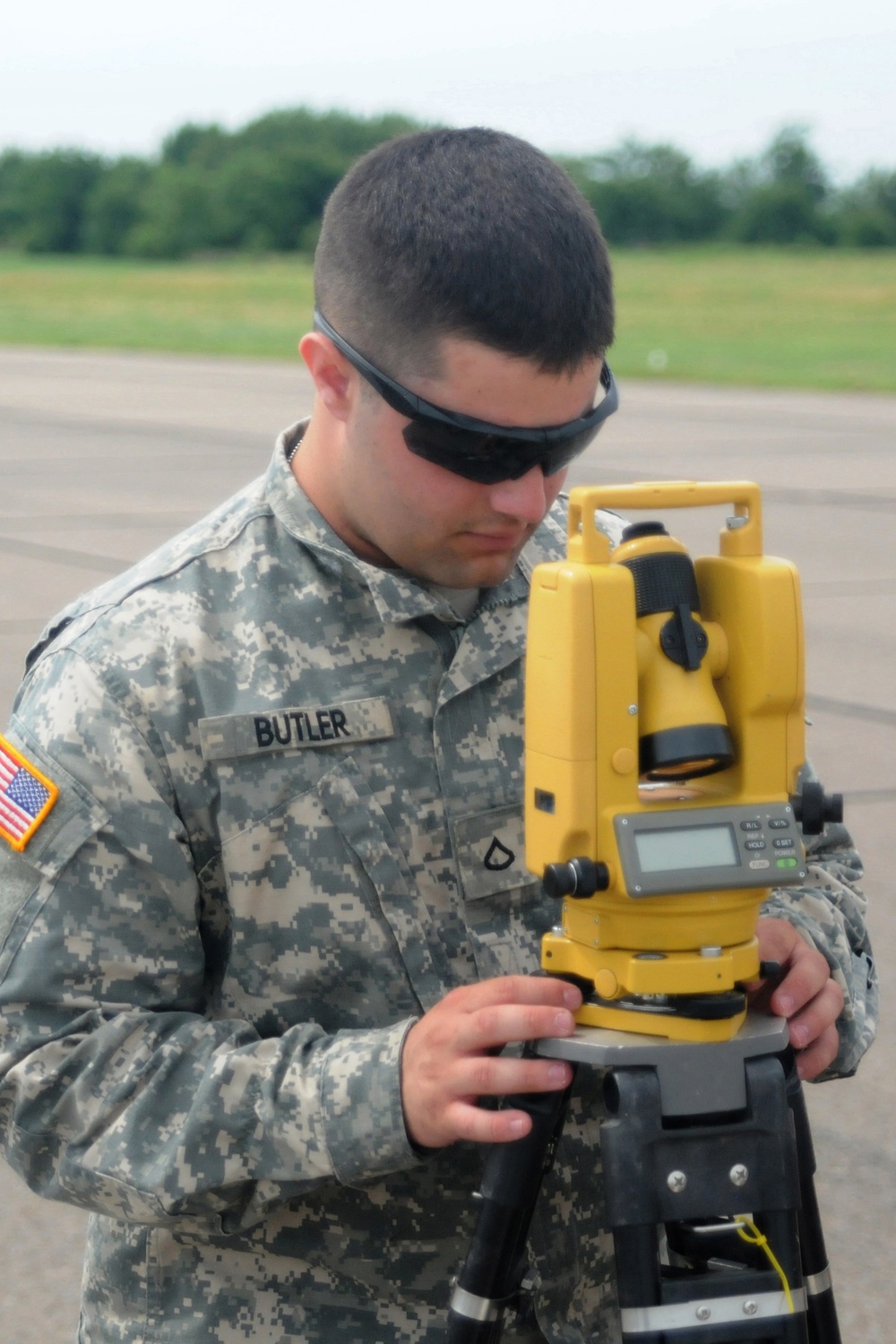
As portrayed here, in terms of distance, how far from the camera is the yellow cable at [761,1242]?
1.61m

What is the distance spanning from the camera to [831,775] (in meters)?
5.96

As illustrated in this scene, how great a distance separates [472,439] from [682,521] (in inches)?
349

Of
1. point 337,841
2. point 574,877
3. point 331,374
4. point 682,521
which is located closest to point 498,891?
point 337,841

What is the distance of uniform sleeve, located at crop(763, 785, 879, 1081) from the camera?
6.27 ft

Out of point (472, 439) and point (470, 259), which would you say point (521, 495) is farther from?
point (470, 259)

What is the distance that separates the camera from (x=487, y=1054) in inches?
63.0

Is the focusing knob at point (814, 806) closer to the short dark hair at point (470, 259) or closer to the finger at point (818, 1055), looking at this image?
the finger at point (818, 1055)

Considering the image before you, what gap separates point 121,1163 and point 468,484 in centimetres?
69

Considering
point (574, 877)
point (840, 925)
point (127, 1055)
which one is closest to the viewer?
point (574, 877)

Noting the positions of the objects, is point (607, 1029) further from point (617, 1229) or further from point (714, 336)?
point (714, 336)

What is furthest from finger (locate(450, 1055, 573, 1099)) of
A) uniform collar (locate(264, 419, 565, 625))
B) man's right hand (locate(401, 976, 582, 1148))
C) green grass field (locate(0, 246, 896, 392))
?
green grass field (locate(0, 246, 896, 392))

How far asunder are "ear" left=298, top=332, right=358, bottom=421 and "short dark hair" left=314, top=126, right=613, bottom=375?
0.08 feet

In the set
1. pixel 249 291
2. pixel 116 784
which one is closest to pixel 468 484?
pixel 116 784

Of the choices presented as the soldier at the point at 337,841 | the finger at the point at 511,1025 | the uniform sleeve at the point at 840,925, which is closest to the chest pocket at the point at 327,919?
the soldier at the point at 337,841
